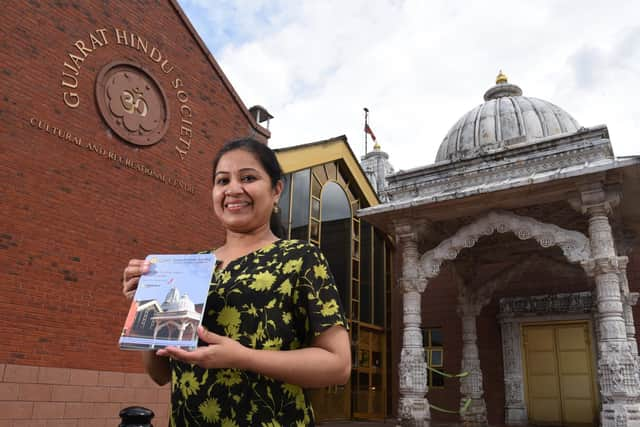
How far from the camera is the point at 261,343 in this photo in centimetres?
163

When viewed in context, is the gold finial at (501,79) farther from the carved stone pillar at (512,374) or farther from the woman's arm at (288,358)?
the woman's arm at (288,358)

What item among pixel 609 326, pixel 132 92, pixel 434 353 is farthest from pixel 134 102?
pixel 434 353

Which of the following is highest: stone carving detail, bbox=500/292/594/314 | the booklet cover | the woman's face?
stone carving detail, bbox=500/292/594/314

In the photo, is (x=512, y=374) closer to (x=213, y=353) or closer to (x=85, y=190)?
(x=85, y=190)

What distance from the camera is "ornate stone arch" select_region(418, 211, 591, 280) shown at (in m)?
9.47

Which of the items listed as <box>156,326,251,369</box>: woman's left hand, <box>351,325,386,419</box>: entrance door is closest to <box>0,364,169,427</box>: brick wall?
<box>156,326,251,369</box>: woman's left hand

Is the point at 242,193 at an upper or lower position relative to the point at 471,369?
upper

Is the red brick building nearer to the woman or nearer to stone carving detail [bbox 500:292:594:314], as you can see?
the woman

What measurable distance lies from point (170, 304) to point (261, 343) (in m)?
0.31

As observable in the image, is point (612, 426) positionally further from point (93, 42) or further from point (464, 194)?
point (93, 42)

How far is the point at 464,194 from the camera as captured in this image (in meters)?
10.4

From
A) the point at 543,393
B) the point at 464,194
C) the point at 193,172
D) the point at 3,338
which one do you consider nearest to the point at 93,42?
the point at 193,172

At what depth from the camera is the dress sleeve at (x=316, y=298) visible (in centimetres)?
164

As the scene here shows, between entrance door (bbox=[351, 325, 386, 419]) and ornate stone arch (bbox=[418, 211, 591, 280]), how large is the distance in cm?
546
